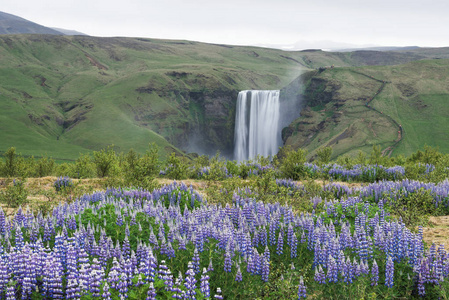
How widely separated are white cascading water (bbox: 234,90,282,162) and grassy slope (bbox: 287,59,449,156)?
12034mm

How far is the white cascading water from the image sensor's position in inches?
5315

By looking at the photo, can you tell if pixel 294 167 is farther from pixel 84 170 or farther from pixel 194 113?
pixel 194 113

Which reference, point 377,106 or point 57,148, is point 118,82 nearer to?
point 57,148

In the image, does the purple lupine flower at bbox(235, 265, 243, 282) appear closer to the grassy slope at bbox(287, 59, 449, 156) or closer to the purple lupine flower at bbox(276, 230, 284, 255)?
the purple lupine flower at bbox(276, 230, 284, 255)

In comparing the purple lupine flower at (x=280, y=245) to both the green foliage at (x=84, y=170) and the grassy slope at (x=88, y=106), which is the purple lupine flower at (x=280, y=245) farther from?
the grassy slope at (x=88, y=106)

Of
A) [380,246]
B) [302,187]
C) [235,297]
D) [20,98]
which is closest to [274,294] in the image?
[235,297]

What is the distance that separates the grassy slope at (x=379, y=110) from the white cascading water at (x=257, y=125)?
12.0 meters

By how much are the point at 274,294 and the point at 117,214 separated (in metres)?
4.79

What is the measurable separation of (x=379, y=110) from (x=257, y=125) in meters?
44.0

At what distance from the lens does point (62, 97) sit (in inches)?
6403

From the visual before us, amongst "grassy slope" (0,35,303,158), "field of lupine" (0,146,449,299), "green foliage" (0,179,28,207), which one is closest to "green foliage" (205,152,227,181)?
"green foliage" (0,179,28,207)

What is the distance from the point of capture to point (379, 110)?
363ft

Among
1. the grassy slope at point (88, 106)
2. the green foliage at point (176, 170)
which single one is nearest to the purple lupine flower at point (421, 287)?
the green foliage at point (176, 170)

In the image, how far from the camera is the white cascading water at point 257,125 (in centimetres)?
13500
